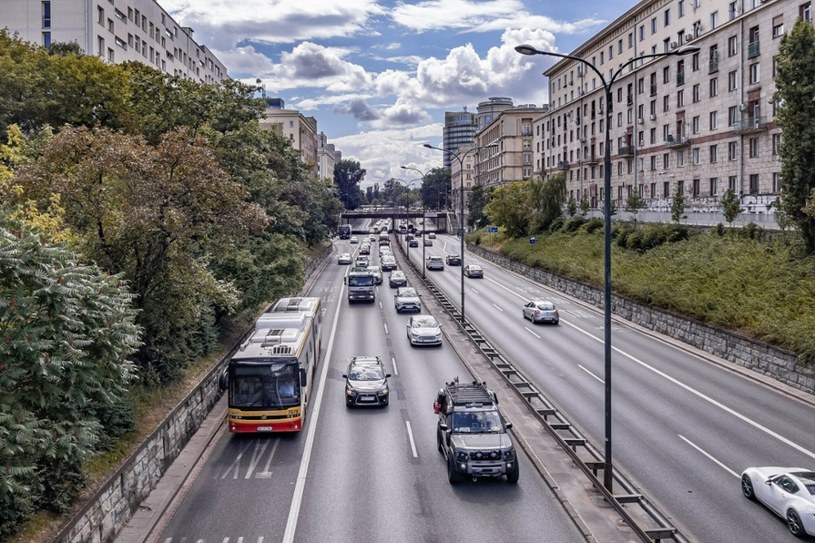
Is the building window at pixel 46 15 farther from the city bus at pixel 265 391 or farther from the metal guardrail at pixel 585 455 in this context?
the city bus at pixel 265 391

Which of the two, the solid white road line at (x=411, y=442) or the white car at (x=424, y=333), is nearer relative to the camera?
the solid white road line at (x=411, y=442)

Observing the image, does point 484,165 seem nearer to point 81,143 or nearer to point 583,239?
point 583,239

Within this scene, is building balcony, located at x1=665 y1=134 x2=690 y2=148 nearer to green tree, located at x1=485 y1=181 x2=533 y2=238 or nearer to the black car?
green tree, located at x1=485 y1=181 x2=533 y2=238

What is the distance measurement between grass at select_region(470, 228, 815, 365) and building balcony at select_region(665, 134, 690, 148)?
1185 cm

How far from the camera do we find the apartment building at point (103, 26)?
59844 mm

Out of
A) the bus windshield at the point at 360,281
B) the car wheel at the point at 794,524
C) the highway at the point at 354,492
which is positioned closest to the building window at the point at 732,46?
the bus windshield at the point at 360,281

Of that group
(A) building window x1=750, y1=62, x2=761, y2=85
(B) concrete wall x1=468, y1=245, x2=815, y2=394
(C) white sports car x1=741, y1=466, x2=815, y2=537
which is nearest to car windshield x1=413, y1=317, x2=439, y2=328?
(B) concrete wall x1=468, y1=245, x2=815, y2=394

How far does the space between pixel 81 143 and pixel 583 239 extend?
5513 centimetres

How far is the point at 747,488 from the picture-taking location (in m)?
18.4

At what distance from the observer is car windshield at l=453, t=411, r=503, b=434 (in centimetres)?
2047

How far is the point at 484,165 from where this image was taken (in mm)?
155250

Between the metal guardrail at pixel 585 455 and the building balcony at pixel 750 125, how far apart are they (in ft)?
94.3

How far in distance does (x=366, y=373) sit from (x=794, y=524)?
1659 centimetres

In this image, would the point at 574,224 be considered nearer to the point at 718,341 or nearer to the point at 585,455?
the point at 718,341
